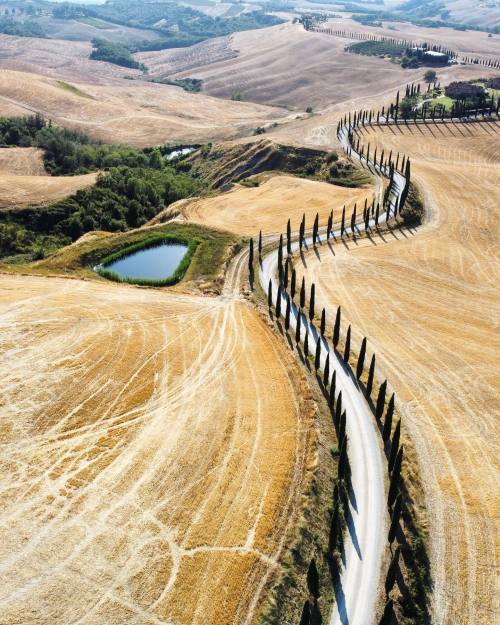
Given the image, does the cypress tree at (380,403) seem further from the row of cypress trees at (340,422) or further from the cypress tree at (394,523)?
the cypress tree at (394,523)

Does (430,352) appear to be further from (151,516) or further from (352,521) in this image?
(151,516)

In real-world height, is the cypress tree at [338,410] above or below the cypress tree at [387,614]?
above

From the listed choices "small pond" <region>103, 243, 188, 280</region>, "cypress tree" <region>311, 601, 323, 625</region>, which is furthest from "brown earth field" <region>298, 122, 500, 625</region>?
"small pond" <region>103, 243, 188, 280</region>

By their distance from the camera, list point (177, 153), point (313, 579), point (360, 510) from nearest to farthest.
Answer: point (313, 579) → point (360, 510) → point (177, 153)

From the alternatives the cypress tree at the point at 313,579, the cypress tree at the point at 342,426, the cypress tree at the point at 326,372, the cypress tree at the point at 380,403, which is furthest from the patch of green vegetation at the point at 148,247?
the cypress tree at the point at 313,579

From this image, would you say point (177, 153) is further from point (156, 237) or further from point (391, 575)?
point (391, 575)

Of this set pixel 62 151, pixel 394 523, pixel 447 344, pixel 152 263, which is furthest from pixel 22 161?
pixel 394 523

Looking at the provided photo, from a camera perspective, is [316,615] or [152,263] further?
[152,263]
